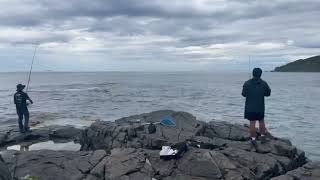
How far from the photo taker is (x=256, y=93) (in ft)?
46.1

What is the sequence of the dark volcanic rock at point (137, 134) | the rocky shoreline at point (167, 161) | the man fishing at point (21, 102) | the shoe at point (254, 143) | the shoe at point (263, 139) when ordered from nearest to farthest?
the rocky shoreline at point (167, 161) → the shoe at point (254, 143) → the shoe at point (263, 139) → the dark volcanic rock at point (137, 134) → the man fishing at point (21, 102)

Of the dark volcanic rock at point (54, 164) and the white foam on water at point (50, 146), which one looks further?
the white foam on water at point (50, 146)

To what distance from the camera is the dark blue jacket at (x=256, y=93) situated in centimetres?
1406

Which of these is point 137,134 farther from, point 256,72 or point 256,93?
point 256,72

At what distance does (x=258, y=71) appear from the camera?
45.6 feet

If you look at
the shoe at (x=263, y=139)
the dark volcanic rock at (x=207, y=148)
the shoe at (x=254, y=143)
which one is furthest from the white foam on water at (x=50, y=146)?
the shoe at (x=263, y=139)

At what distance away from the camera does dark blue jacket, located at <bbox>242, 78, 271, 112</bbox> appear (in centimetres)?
1406

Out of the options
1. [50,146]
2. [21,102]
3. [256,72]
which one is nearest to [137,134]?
[50,146]

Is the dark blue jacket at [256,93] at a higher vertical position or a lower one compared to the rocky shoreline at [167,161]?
higher

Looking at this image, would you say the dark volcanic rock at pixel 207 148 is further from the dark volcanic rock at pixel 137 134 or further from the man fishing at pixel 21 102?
the man fishing at pixel 21 102

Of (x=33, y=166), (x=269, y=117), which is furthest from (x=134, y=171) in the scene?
(x=269, y=117)

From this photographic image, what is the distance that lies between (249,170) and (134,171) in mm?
3527

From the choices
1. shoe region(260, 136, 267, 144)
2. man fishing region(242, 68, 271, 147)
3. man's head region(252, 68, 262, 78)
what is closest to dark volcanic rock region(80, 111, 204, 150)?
shoe region(260, 136, 267, 144)

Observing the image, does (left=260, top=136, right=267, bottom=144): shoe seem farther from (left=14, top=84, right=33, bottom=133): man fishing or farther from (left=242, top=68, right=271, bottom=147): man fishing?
(left=14, top=84, right=33, bottom=133): man fishing
